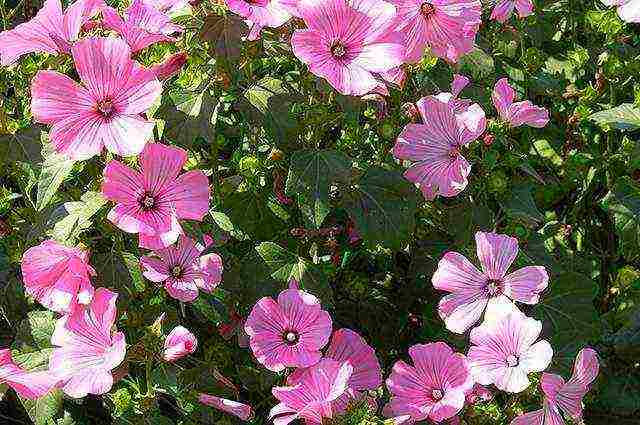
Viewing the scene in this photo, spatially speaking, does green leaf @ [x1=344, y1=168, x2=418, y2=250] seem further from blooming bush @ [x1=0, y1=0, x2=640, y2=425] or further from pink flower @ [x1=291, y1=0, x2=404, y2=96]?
pink flower @ [x1=291, y1=0, x2=404, y2=96]

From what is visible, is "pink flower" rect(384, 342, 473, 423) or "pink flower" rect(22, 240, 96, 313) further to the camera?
"pink flower" rect(384, 342, 473, 423)

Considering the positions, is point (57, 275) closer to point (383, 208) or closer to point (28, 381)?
point (28, 381)

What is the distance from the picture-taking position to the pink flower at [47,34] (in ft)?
5.92

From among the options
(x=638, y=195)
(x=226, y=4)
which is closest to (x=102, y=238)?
(x=226, y=4)

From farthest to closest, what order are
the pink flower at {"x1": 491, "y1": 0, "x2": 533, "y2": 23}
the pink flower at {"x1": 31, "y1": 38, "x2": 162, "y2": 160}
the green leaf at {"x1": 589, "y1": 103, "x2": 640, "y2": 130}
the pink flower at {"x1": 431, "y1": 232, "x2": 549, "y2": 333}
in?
the pink flower at {"x1": 491, "y1": 0, "x2": 533, "y2": 23}, the green leaf at {"x1": 589, "y1": 103, "x2": 640, "y2": 130}, the pink flower at {"x1": 431, "y1": 232, "x2": 549, "y2": 333}, the pink flower at {"x1": 31, "y1": 38, "x2": 162, "y2": 160}

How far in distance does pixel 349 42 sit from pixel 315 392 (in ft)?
2.18

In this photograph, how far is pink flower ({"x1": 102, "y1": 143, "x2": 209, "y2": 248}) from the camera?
1694 millimetres

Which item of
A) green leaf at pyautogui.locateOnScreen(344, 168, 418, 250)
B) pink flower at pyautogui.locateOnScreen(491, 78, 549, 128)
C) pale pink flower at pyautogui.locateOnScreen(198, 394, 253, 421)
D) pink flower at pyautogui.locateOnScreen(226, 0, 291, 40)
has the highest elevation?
pink flower at pyautogui.locateOnScreen(226, 0, 291, 40)

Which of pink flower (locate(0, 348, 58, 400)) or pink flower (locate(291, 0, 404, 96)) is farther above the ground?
pink flower (locate(291, 0, 404, 96))

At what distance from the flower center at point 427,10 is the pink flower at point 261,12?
0.89ft

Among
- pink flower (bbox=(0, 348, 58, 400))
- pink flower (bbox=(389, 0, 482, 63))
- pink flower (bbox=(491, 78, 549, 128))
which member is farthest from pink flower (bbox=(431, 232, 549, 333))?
pink flower (bbox=(0, 348, 58, 400))

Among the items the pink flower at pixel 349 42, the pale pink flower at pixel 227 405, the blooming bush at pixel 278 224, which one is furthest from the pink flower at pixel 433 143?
the pale pink flower at pixel 227 405

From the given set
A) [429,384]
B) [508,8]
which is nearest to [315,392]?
[429,384]

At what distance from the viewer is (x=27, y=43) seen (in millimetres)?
1823
